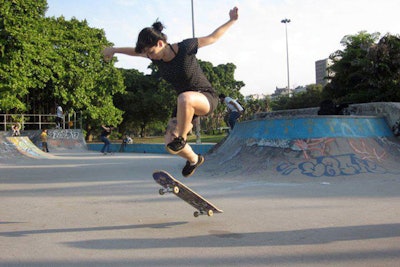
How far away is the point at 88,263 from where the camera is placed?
2660mm

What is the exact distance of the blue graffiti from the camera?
24.9 feet

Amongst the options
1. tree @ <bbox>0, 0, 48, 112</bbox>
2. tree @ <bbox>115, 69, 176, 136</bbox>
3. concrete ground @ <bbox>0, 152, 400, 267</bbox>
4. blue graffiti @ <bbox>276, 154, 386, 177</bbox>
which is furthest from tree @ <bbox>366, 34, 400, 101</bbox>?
tree @ <bbox>115, 69, 176, 136</bbox>

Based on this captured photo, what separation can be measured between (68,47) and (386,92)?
23.7 m

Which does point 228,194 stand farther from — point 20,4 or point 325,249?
point 20,4

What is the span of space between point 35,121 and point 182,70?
31.4m

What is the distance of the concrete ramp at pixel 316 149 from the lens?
781 cm

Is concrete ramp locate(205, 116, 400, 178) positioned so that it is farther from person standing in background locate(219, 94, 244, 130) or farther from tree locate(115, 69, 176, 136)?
tree locate(115, 69, 176, 136)

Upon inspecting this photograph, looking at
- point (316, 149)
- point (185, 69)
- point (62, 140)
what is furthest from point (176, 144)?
point (62, 140)

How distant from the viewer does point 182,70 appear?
3750 mm

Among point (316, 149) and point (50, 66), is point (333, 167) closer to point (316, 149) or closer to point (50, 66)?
point (316, 149)

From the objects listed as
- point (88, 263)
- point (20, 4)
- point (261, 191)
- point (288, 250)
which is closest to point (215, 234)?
point (288, 250)

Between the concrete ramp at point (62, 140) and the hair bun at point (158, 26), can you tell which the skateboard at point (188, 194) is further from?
the concrete ramp at point (62, 140)

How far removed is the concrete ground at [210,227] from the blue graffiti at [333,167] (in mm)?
875

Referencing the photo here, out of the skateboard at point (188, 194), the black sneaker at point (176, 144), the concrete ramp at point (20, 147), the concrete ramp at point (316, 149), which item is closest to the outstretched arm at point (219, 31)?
the black sneaker at point (176, 144)
